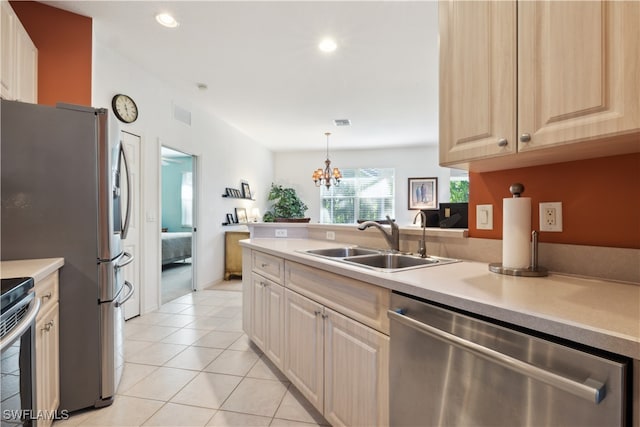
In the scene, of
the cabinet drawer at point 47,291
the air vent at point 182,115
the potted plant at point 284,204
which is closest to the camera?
the cabinet drawer at point 47,291

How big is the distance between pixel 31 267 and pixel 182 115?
318 cm

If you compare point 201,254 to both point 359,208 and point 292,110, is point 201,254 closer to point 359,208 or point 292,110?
point 292,110

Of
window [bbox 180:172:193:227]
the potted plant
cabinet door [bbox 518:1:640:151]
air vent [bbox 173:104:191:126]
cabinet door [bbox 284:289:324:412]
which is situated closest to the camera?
cabinet door [bbox 518:1:640:151]

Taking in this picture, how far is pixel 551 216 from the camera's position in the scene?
4.29 ft

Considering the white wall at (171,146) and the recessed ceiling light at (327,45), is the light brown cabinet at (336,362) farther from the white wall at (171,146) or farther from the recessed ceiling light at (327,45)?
the white wall at (171,146)

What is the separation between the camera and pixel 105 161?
70.6 inches

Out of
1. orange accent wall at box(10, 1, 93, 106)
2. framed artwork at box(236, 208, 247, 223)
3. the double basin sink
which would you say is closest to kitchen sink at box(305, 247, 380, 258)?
the double basin sink

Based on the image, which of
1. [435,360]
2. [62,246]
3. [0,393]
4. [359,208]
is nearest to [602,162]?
[435,360]

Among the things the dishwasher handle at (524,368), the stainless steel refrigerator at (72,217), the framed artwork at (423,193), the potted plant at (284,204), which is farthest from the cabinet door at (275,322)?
the framed artwork at (423,193)

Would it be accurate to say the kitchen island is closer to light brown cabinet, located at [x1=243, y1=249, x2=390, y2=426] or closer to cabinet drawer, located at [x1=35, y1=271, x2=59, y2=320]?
light brown cabinet, located at [x1=243, y1=249, x2=390, y2=426]

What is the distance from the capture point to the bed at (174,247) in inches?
225

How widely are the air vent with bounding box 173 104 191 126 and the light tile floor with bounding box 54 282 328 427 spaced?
2564 millimetres

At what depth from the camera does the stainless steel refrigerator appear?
164cm

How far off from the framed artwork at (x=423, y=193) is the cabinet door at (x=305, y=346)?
6003 mm
